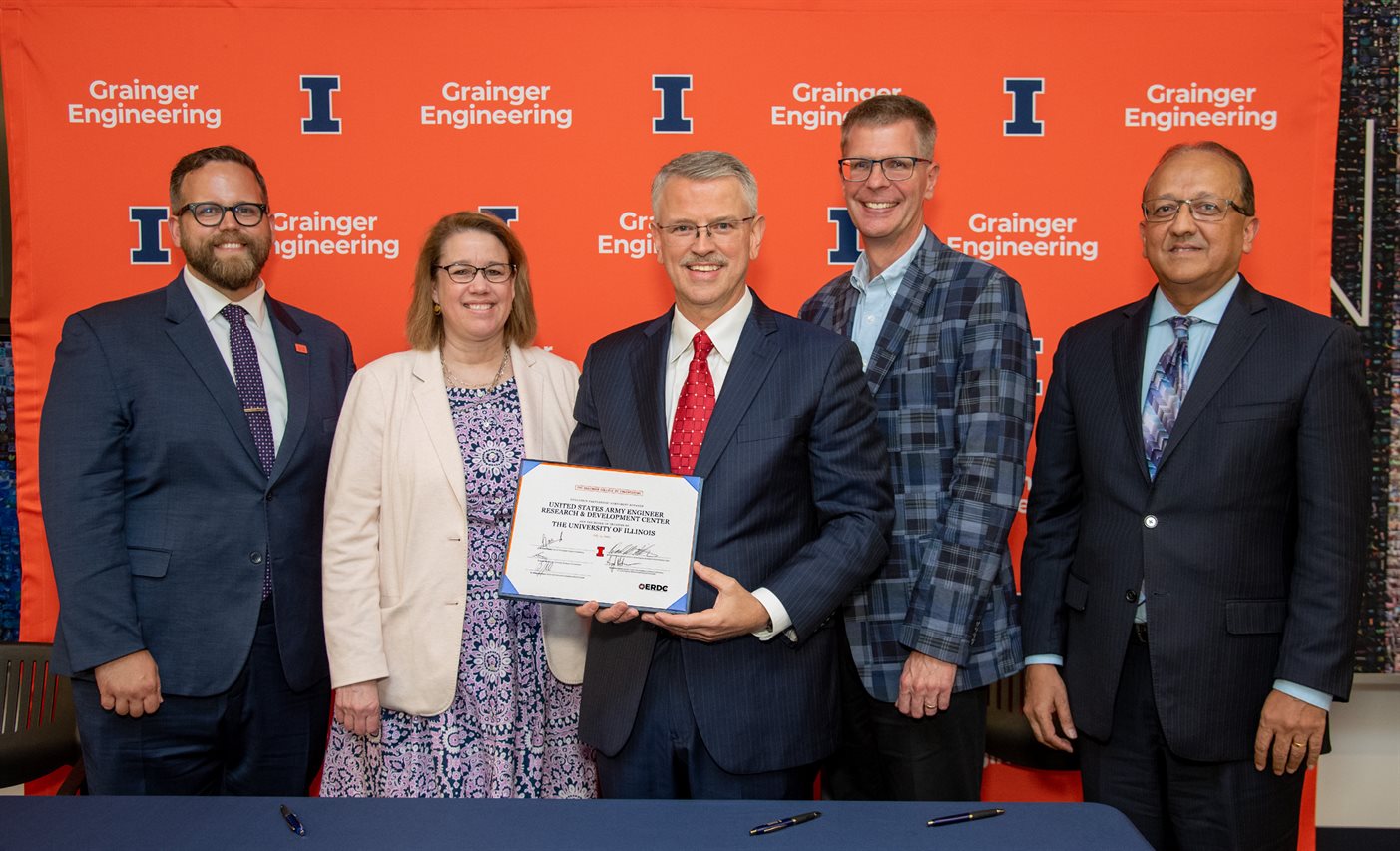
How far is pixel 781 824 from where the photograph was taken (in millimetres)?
1605

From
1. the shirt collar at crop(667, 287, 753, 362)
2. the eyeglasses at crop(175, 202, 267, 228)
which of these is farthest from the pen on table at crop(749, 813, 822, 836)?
the eyeglasses at crop(175, 202, 267, 228)

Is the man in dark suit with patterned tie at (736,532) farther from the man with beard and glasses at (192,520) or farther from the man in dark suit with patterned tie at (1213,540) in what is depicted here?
the man with beard and glasses at (192,520)

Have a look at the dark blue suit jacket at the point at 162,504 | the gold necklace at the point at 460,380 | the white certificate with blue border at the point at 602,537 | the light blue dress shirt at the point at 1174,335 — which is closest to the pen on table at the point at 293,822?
the white certificate with blue border at the point at 602,537

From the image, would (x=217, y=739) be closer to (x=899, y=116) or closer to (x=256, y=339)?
(x=256, y=339)

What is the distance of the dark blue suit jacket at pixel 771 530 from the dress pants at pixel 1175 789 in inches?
28.6

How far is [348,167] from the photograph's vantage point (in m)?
3.34

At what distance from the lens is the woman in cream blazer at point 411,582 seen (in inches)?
98.3

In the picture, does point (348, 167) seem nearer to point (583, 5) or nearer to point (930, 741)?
point (583, 5)

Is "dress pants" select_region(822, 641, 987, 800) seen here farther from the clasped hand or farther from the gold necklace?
the gold necklace

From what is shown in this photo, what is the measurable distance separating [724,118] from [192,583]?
7.30ft

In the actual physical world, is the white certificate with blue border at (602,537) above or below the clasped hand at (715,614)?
above

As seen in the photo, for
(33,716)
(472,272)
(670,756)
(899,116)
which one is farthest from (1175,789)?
(33,716)

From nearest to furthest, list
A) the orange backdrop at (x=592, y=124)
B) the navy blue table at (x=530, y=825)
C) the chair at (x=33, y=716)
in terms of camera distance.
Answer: the navy blue table at (x=530, y=825), the chair at (x=33, y=716), the orange backdrop at (x=592, y=124)

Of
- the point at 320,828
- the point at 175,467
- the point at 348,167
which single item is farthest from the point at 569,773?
the point at 348,167
